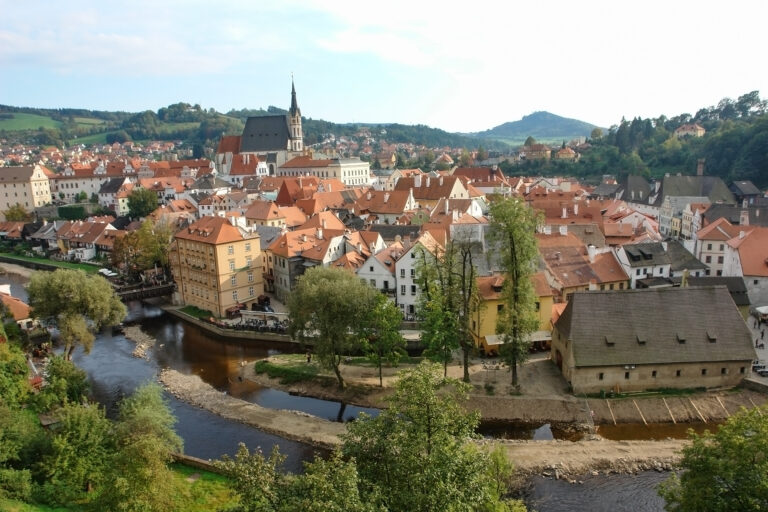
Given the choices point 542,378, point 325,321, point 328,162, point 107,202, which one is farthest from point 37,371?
point 328,162

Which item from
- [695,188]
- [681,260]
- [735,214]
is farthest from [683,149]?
[681,260]

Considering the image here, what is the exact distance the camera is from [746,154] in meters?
101

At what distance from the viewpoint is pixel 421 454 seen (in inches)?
600

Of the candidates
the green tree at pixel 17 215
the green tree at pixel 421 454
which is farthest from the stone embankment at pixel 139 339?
the green tree at pixel 17 215

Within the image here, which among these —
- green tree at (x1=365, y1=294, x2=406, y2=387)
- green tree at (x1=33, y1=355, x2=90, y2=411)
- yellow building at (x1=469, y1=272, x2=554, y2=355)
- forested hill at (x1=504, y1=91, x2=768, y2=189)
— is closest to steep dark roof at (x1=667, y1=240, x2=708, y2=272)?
yellow building at (x1=469, y1=272, x2=554, y2=355)

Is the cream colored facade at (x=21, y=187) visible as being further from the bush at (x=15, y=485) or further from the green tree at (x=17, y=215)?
the bush at (x=15, y=485)

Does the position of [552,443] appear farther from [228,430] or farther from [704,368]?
[228,430]

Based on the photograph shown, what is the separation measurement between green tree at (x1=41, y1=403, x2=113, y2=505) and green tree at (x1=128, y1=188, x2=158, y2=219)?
72373 millimetres

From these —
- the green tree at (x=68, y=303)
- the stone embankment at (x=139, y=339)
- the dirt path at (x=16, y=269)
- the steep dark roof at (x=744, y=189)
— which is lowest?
the dirt path at (x=16, y=269)

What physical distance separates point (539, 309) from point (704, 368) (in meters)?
10.4

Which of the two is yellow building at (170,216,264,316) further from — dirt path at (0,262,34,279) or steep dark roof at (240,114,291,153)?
steep dark roof at (240,114,291,153)

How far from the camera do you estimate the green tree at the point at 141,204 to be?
90688 mm

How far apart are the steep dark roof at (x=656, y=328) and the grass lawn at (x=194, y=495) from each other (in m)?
19.8

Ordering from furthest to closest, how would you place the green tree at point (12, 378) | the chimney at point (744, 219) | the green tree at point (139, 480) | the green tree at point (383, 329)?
the chimney at point (744, 219), the green tree at point (383, 329), the green tree at point (12, 378), the green tree at point (139, 480)
